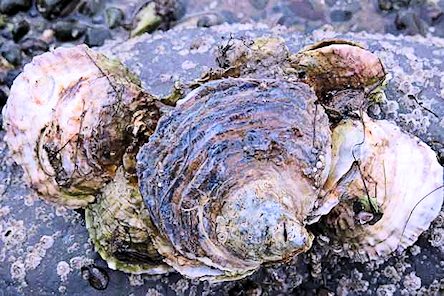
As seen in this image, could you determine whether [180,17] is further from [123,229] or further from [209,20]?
[123,229]

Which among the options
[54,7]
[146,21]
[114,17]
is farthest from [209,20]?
[54,7]

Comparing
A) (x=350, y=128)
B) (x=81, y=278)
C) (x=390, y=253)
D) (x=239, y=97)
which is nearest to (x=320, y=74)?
(x=350, y=128)

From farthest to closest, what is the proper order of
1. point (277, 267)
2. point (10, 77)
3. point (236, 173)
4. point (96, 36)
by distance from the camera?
1. point (96, 36)
2. point (10, 77)
3. point (277, 267)
4. point (236, 173)

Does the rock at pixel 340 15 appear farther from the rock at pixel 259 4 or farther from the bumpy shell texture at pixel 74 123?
the bumpy shell texture at pixel 74 123

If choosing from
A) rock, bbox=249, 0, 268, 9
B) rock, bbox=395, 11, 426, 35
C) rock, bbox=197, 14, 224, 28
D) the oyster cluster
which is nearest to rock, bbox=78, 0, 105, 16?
rock, bbox=197, 14, 224, 28

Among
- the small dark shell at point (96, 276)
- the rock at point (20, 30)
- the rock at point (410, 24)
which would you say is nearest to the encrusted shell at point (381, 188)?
the small dark shell at point (96, 276)

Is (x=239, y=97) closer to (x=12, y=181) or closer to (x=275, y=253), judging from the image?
(x=275, y=253)
